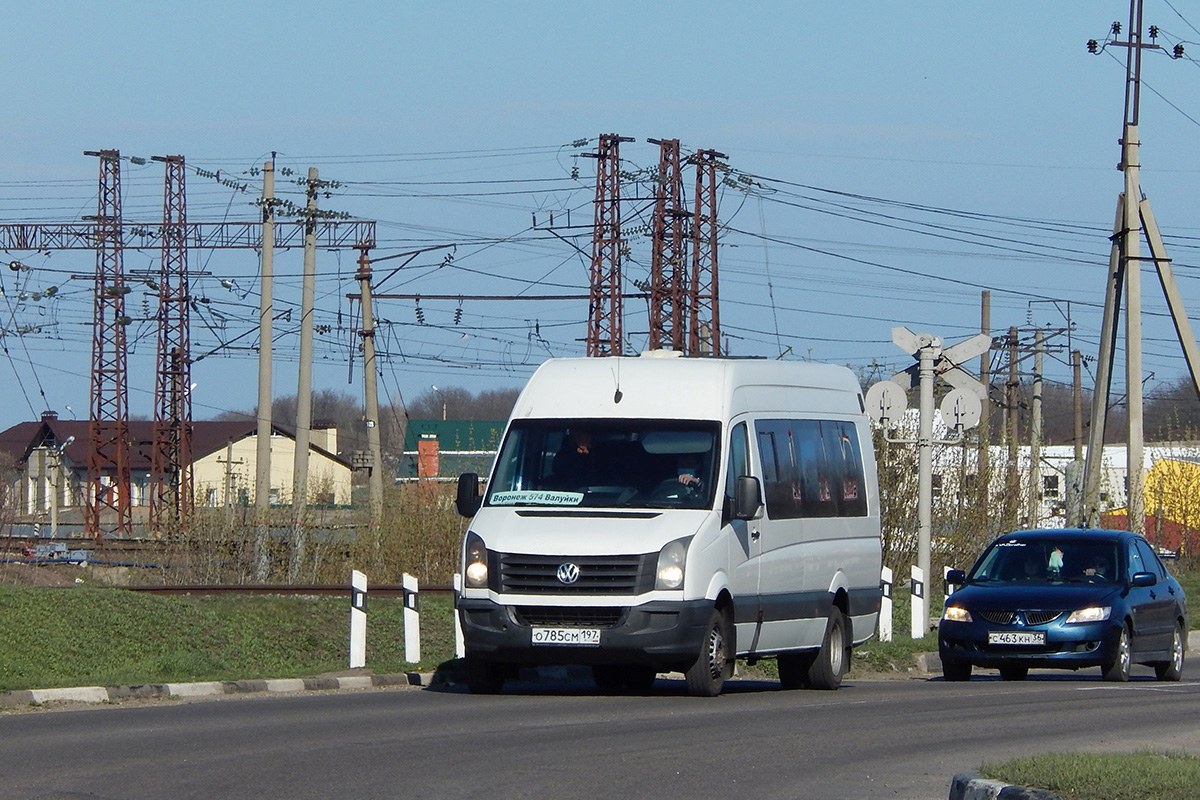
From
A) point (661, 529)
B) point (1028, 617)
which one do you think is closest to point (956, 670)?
point (1028, 617)

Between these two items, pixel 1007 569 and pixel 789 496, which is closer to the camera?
pixel 789 496

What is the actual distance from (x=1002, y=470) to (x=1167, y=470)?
1372cm

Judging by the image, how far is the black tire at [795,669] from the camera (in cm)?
1619

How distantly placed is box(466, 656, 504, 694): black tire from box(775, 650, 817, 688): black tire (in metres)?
2.88

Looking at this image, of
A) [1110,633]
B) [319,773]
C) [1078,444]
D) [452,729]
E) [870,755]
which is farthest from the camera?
[1078,444]

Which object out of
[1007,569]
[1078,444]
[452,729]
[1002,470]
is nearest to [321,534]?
[1002,470]

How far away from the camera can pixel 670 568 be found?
13.5 m

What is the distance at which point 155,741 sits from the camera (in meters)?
10.5

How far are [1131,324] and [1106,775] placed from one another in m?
26.6

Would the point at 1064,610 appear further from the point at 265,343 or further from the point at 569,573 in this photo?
the point at 265,343

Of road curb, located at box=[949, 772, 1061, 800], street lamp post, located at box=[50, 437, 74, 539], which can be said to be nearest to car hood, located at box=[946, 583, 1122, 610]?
road curb, located at box=[949, 772, 1061, 800]

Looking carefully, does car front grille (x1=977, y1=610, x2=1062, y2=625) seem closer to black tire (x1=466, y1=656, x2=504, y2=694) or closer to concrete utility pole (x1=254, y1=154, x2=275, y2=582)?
black tire (x1=466, y1=656, x2=504, y2=694)

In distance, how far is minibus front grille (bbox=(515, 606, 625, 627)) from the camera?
44.2ft

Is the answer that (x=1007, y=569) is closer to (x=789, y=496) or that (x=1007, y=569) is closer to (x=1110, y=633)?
(x=1110, y=633)
